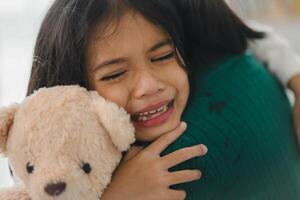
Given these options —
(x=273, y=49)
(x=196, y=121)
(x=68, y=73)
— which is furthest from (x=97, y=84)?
(x=273, y=49)

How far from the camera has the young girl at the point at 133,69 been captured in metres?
0.66

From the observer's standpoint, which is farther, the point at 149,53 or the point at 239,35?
the point at 239,35

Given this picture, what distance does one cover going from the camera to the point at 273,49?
920 millimetres

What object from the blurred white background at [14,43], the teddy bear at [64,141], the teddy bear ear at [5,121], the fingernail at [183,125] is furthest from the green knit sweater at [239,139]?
the blurred white background at [14,43]

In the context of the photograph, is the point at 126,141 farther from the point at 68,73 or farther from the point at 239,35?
the point at 239,35

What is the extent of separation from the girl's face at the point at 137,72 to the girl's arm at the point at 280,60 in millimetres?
264

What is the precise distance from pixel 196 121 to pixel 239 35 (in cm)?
27

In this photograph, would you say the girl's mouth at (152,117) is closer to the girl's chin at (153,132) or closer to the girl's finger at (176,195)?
the girl's chin at (153,132)

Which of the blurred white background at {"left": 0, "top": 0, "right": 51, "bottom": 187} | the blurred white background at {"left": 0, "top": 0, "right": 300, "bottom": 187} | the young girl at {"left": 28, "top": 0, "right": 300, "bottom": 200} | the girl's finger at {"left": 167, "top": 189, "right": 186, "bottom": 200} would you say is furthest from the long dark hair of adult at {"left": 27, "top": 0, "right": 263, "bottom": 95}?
the blurred white background at {"left": 0, "top": 0, "right": 51, "bottom": 187}

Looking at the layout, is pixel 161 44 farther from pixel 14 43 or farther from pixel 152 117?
pixel 14 43

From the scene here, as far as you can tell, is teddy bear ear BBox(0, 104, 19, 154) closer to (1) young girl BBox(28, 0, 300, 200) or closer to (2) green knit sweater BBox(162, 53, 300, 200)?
(1) young girl BBox(28, 0, 300, 200)

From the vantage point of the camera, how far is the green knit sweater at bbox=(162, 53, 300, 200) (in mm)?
675

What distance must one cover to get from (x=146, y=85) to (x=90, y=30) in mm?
120

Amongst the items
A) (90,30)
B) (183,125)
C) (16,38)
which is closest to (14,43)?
(16,38)
